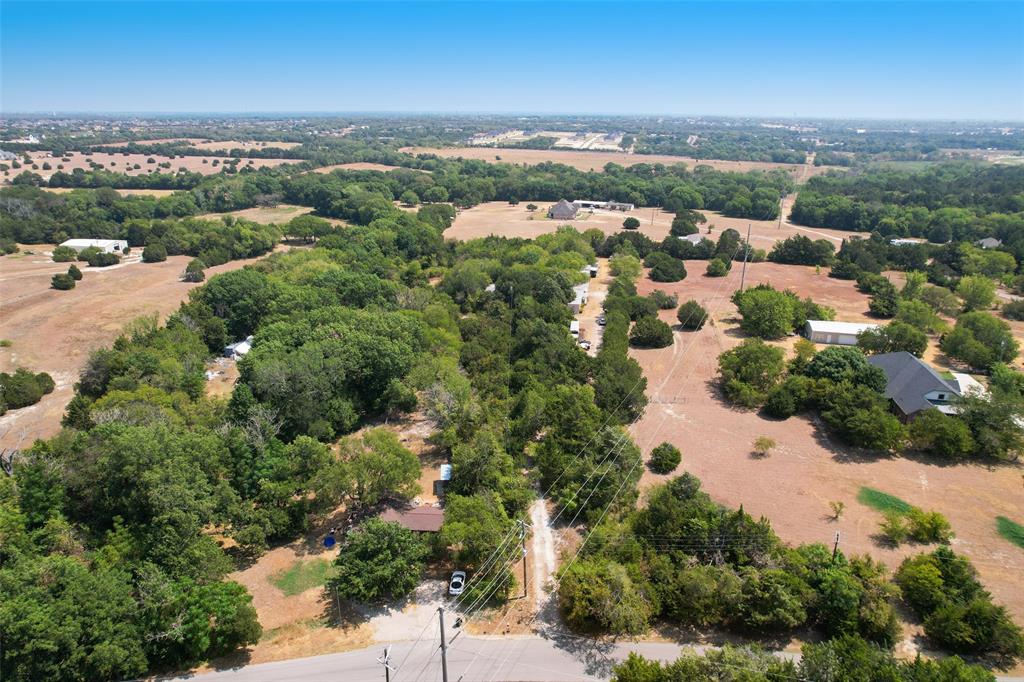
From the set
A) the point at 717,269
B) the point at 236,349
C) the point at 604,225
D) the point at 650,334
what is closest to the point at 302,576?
the point at 236,349

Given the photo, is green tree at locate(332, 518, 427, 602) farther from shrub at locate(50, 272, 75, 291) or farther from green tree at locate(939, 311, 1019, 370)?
shrub at locate(50, 272, 75, 291)

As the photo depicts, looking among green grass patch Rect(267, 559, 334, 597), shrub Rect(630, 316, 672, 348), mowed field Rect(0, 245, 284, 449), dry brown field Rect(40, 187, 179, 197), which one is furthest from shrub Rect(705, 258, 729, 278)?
dry brown field Rect(40, 187, 179, 197)

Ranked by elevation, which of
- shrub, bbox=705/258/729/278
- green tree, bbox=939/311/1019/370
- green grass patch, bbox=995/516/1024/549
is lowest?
green grass patch, bbox=995/516/1024/549

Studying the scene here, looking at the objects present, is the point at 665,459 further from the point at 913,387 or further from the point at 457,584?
the point at 913,387

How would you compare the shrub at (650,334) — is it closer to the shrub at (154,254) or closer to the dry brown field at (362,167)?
the shrub at (154,254)

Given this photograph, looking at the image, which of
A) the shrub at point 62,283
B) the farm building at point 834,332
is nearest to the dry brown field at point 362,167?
the shrub at point 62,283
